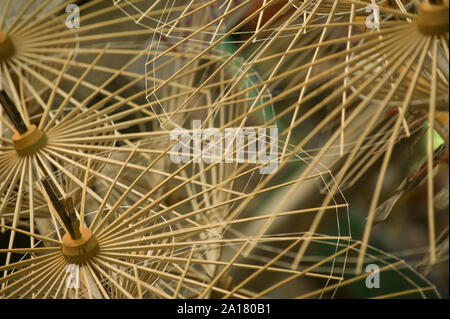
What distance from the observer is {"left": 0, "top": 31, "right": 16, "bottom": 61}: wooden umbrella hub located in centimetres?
75

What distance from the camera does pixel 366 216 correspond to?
1.59 feet

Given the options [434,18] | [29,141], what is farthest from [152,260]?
[434,18]

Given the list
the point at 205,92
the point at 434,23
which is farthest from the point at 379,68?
the point at 205,92

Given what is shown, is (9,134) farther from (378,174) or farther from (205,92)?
(378,174)

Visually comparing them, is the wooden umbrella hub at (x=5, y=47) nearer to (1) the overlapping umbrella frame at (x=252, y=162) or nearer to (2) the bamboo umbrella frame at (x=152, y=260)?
(1) the overlapping umbrella frame at (x=252, y=162)

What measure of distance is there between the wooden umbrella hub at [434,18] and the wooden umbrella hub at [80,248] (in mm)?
294

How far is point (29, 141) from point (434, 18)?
40cm

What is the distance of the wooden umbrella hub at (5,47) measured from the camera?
754mm

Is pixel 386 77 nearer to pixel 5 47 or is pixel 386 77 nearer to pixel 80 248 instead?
pixel 80 248

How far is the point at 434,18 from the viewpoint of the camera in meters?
0.40

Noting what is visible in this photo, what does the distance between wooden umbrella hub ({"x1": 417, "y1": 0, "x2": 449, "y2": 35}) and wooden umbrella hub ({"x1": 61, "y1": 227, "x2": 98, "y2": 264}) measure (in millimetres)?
294

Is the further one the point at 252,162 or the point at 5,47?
the point at 5,47

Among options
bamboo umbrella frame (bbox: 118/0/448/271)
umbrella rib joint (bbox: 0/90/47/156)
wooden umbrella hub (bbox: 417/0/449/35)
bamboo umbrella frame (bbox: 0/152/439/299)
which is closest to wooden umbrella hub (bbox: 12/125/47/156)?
umbrella rib joint (bbox: 0/90/47/156)

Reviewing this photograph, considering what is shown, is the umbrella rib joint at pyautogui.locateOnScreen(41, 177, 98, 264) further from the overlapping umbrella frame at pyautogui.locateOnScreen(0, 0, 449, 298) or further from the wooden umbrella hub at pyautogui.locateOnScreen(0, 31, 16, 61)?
the wooden umbrella hub at pyautogui.locateOnScreen(0, 31, 16, 61)
